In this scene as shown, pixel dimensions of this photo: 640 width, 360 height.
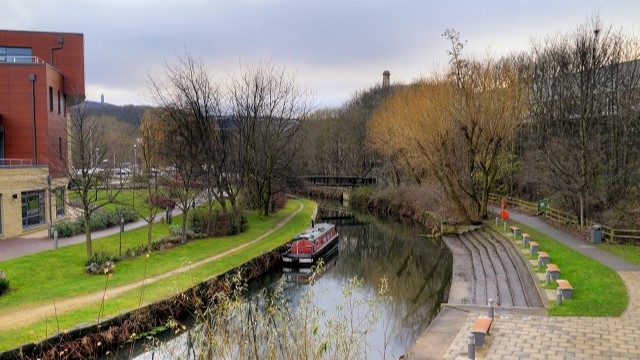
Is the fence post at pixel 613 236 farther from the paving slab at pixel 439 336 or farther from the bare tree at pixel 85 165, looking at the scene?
the bare tree at pixel 85 165

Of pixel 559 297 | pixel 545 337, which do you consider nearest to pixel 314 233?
pixel 559 297

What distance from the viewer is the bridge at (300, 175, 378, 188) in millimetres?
59194

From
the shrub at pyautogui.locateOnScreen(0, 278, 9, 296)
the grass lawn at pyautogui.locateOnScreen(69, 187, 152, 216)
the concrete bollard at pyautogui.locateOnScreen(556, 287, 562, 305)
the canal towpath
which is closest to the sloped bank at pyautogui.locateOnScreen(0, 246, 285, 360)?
the shrub at pyautogui.locateOnScreen(0, 278, 9, 296)

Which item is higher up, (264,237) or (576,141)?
(576,141)

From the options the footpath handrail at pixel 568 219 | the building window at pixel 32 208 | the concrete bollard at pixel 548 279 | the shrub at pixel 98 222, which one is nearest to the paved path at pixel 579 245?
the footpath handrail at pixel 568 219

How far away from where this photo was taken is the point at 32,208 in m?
26.9

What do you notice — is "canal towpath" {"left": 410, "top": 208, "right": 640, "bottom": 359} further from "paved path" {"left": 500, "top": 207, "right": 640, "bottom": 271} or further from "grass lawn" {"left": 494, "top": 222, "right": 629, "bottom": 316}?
"paved path" {"left": 500, "top": 207, "right": 640, "bottom": 271}

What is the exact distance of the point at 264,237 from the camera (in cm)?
2731

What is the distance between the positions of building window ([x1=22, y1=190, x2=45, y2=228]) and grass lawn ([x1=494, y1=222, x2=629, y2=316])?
2403 centimetres

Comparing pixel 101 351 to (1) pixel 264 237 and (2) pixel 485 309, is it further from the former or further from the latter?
(1) pixel 264 237

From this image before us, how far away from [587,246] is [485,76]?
12.3 metres

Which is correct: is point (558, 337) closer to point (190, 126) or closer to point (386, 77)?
point (190, 126)

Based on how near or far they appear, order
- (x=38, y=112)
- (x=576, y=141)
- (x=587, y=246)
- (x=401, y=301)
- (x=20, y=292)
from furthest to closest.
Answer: (x=38, y=112), (x=576, y=141), (x=587, y=246), (x=401, y=301), (x=20, y=292)

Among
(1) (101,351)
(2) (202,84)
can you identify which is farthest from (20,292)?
(2) (202,84)
